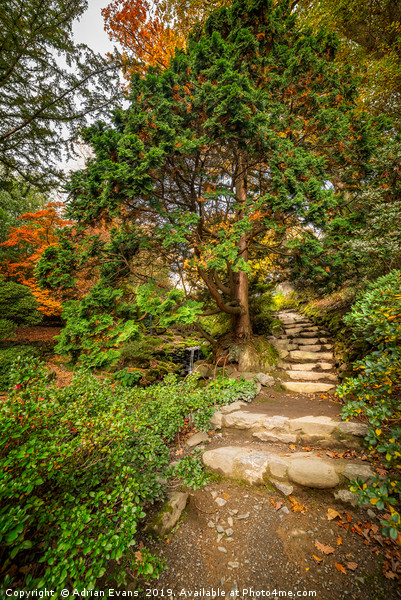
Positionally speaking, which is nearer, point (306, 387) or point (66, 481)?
point (66, 481)

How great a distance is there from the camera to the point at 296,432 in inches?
112

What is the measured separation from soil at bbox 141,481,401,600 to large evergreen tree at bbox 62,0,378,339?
2841 mm

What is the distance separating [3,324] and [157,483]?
757 cm

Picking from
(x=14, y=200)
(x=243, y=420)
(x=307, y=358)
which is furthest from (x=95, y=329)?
(x=14, y=200)

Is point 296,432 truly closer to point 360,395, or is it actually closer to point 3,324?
point 360,395

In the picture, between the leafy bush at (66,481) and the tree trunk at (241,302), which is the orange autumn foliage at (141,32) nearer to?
the tree trunk at (241,302)

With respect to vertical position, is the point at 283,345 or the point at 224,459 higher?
the point at 283,345

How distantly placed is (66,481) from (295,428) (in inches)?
105

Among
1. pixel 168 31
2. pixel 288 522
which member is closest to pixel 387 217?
pixel 288 522

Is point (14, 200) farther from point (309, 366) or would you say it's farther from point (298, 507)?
point (298, 507)

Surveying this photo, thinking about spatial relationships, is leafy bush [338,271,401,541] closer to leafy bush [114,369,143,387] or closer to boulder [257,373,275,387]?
boulder [257,373,275,387]

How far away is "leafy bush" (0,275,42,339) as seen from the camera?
739 centimetres

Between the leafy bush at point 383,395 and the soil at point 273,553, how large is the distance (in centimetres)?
47

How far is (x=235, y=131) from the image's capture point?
3197 millimetres
